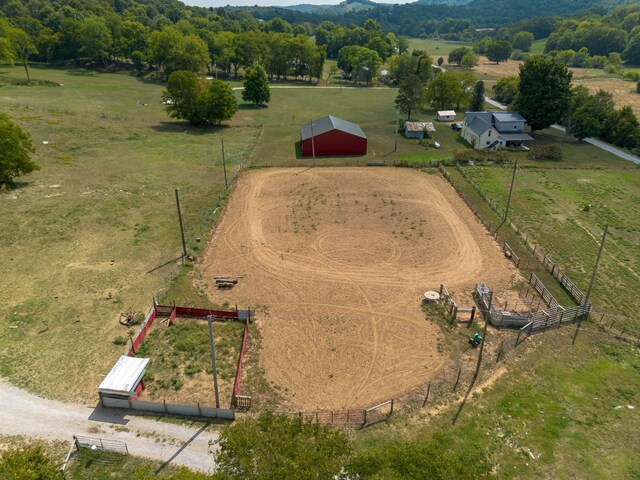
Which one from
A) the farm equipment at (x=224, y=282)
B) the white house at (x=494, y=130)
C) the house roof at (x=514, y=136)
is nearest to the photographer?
the farm equipment at (x=224, y=282)

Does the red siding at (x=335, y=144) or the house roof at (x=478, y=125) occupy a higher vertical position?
the house roof at (x=478, y=125)

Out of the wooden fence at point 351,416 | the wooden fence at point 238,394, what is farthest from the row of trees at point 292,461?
the wooden fence at point 238,394

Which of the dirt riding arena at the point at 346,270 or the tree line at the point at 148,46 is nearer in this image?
the dirt riding arena at the point at 346,270

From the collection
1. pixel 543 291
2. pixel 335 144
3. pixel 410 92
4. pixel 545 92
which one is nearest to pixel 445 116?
pixel 410 92

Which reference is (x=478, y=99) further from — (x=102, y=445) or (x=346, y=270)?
(x=102, y=445)

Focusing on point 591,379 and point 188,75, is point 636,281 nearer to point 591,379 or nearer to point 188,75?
point 591,379

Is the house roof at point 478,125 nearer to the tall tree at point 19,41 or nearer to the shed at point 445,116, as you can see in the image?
the shed at point 445,116

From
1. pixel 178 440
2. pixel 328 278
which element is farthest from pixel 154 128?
pixel 178 440
